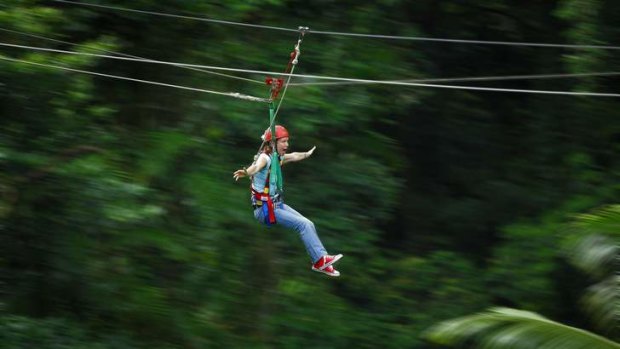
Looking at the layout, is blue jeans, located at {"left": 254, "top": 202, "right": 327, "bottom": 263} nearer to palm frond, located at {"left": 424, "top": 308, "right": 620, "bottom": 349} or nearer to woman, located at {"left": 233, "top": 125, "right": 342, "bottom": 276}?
woman, located at {"left": 233, "top": 125, "right": 342, "bottom": 276}

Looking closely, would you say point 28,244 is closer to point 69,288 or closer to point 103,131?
point 69,288

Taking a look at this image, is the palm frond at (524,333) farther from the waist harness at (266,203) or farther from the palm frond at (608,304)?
the waist harness at (266,203)

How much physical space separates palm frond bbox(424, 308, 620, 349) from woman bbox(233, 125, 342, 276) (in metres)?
0.95

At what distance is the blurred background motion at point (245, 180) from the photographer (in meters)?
9.84

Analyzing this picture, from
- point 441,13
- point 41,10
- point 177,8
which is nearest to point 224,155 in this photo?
point 177,8

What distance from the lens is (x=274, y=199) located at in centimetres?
741

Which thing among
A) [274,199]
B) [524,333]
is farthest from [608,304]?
[274,199]

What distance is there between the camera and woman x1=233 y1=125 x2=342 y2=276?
7.30 meters

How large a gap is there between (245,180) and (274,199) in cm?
321

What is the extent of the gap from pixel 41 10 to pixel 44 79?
23.5 inches

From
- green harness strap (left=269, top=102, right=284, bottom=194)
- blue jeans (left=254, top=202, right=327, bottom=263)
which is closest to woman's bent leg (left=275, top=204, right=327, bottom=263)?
blue jeans (left=254, top=202, right=327, bottom=263)

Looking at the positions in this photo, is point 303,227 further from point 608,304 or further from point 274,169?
point 608,304

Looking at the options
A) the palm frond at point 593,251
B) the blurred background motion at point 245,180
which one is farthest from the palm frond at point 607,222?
the blurred background motion at point 245,180

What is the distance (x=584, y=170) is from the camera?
11695 millimetres
